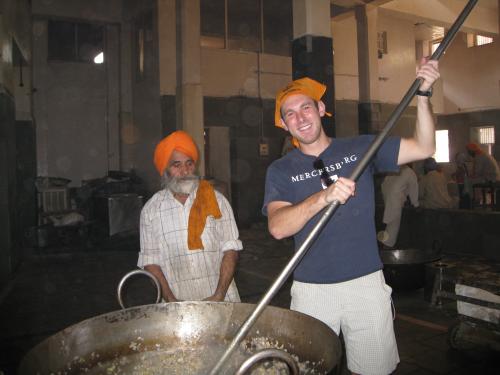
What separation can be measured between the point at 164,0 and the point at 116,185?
5198mm

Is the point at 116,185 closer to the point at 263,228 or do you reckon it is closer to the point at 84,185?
the point at 84,185

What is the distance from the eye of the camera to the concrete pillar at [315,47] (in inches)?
298

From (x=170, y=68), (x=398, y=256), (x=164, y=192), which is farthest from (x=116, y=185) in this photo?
(x=164, y=192)

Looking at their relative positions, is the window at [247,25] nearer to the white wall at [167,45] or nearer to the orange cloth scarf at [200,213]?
the white wall at [167,45]

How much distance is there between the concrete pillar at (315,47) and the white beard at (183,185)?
5139 mm

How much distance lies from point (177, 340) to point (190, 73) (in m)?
9.57

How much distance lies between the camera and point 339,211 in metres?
2.32

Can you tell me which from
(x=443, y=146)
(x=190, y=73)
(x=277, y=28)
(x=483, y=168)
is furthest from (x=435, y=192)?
(x=443, y=146)

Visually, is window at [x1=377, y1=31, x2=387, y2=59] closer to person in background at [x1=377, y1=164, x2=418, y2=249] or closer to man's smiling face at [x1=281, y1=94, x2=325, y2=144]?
person in background at [x1=377, y1=164, x2=418, y2=249]

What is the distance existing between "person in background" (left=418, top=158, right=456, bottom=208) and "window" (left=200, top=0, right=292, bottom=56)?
7.15 metres

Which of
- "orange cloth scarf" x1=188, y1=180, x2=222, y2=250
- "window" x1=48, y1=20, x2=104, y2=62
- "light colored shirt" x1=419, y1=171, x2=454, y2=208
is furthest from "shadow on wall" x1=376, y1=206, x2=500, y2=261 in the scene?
"window" x1=48, y1=20, x2=104, y2=62

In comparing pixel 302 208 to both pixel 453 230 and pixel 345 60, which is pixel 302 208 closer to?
pixel 453 230

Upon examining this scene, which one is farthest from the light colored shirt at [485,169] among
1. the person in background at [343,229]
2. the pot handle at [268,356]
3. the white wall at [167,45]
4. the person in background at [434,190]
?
the pot handle at [268,356]

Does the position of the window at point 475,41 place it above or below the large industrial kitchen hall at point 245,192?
above
